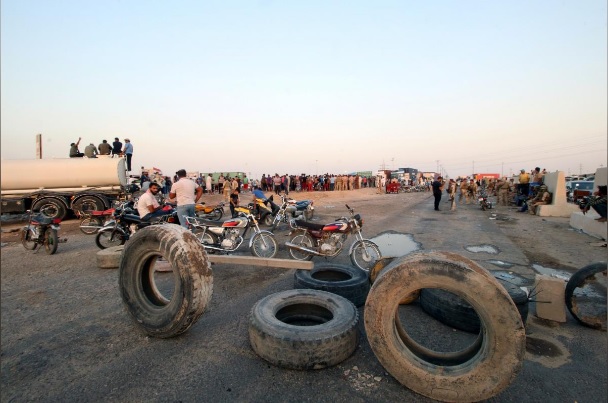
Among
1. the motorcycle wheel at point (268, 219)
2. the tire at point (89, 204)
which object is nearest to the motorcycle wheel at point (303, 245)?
the motorcycle wheel at point (268, 219)

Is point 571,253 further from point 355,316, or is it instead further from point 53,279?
point 53,279

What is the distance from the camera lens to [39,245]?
8742mm

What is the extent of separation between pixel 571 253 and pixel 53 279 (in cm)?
1181

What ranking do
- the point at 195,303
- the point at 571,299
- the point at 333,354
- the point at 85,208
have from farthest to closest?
1. the point at 85,208
2. the point at 571,299
3. the point at 195,303
4. the point at 333,354

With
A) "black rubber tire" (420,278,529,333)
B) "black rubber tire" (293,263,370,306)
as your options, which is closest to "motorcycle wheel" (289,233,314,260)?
"black rubber tire" (293,263,370,306)

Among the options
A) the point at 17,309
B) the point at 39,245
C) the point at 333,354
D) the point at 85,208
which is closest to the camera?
the point at 333,354

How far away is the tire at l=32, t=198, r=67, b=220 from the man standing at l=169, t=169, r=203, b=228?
9.07 m

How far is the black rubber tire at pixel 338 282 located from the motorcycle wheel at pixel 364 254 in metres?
1.29

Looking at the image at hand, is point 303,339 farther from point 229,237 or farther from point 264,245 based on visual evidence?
point 229,237

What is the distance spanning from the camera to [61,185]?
1408 centimetres

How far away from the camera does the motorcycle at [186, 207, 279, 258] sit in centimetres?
779

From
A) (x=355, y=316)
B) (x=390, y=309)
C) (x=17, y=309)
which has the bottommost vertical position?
(x=17, y=309)

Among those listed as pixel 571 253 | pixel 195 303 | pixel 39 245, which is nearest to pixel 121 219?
pixel 39 245

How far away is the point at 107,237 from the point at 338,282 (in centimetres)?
744
